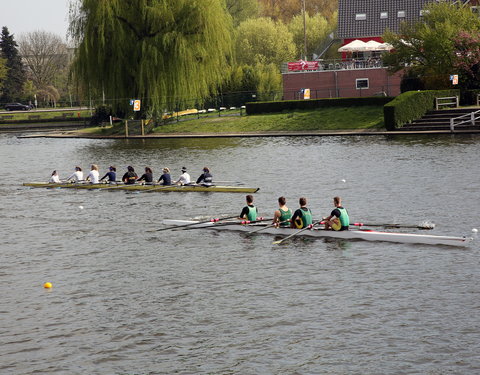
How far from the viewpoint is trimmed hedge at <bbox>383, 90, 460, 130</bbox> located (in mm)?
55688

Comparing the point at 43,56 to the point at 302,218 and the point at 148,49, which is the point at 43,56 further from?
the point at 302,218

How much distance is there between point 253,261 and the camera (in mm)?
23609

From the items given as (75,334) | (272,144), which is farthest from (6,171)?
(75,334)

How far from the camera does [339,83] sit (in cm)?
7575

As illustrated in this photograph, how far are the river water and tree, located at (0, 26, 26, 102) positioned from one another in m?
91.0

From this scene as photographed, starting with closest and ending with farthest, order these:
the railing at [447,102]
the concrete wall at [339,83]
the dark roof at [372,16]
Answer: the railing at [447,102] → the concrete wall at [339,83] → the dark roof at [372,16]

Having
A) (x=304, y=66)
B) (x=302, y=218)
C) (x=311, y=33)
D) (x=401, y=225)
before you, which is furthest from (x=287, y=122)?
(x=401, y=225)

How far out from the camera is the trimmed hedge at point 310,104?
63.8 metres

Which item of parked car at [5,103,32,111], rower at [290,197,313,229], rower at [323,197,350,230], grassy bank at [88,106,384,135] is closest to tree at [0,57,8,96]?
parked car at [5,103,32,111]

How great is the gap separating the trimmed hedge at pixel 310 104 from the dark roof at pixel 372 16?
67.5 ft

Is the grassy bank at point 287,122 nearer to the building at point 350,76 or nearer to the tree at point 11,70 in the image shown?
the building at point 350,76

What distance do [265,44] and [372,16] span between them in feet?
53.4

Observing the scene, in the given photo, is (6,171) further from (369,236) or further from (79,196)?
(369,236)

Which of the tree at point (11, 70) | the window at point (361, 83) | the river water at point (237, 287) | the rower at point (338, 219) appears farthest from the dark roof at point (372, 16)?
the rower at point (338, 219)
